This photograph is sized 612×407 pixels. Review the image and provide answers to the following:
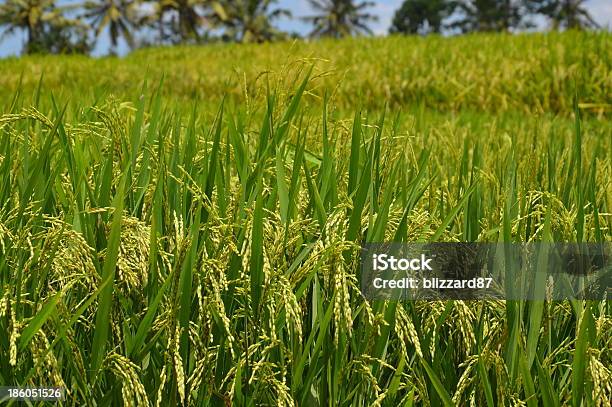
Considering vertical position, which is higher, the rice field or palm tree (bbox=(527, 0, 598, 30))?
palm tree (bbox=(527, 0, 598, 30))

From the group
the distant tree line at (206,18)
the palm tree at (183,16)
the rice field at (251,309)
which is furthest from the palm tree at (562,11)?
the rice field at (251,309)

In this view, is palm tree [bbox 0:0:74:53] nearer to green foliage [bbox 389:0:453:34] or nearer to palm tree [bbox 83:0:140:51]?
palm tree [bbox 83:0:140:51]

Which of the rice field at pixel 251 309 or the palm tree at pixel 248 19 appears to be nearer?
the rice field at pixel 251 309

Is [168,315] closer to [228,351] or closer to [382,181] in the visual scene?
[228,351]

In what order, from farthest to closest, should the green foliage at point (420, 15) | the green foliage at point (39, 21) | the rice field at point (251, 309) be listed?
1. the green foliage at point (420, 15)
2. the green foliage at point (39, 21)
3. the rice field at point (251, 309)

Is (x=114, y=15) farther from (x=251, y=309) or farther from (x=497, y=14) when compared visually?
(x=251, y=309)

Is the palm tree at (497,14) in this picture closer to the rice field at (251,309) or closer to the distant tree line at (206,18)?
the distant tree line at (206,18)

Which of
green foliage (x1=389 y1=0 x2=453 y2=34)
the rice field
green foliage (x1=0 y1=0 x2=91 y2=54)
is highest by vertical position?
green foliage (x1=389 y1=0 x2=453 y2=34)

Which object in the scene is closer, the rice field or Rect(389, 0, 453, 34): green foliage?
the rice field

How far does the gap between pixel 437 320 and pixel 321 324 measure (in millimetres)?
246

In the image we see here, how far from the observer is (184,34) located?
38281 mm

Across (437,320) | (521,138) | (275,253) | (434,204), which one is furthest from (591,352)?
(521,138)

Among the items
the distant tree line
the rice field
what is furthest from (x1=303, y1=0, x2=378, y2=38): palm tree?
the rice field

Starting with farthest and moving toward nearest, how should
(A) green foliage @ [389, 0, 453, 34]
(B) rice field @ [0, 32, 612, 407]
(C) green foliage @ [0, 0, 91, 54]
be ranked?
1. (A) green foliage @ [389, 0, 453, 34]
2. (C) green foliage @ [0, 0, 91, 54]
3. (B) rice field @ [0, 32, 612, 407]
